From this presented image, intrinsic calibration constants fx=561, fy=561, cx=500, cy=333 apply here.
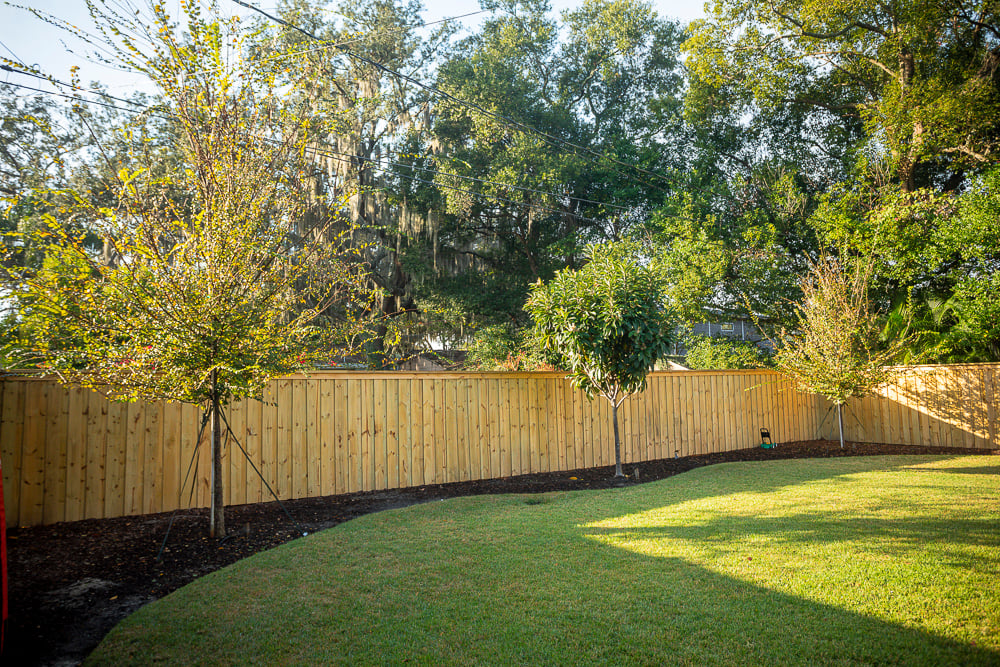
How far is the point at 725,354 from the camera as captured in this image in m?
14.8

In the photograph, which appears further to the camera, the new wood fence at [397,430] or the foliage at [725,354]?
the foliage at [725,354]

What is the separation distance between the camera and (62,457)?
204 inches

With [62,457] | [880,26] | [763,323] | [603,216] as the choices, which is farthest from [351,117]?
[880,26]

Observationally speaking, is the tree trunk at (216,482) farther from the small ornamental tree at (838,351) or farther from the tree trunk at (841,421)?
the tree trunk at (841,421)

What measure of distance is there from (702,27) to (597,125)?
15.4ft

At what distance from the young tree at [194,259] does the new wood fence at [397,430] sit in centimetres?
96

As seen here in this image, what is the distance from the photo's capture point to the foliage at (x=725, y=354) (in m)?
14.5

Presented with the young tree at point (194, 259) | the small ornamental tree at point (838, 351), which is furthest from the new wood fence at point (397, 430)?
the small ornamental tree at point (838, 351)

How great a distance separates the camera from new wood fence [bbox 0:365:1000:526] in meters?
5.18

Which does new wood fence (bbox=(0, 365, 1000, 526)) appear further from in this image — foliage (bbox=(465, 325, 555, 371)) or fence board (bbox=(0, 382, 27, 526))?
foliage (bbox=(465, 325, 555, 371))

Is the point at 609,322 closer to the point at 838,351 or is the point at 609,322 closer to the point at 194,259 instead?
the point at 194,259

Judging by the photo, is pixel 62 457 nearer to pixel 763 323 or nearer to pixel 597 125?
A: pixel 763 323

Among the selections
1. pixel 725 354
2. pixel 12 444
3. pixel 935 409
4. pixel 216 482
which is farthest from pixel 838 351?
pixel 12 444

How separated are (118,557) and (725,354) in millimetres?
13810
